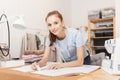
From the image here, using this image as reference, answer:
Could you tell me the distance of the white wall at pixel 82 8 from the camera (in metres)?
3.22

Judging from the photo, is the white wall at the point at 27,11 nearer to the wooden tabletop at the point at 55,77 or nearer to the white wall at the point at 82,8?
the white wall at the point at 82,8

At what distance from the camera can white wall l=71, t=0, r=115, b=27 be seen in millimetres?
3218

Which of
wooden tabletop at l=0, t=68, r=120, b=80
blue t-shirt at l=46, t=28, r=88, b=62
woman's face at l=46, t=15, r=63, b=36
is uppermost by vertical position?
woman's face at l=46, t=15, r=63, b=36

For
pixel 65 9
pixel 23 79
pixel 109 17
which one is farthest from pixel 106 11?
pixel 23 79

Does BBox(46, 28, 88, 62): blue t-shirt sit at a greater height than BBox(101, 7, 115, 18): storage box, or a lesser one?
lesser

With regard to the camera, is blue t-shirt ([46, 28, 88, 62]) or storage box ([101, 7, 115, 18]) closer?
blue t-shirt ([46, 28, 88, 62])

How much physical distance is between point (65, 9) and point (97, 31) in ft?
2.64

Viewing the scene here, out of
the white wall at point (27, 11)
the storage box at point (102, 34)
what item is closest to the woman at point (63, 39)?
the white wall at point (27, 11)

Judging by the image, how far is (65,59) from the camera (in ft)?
4.71

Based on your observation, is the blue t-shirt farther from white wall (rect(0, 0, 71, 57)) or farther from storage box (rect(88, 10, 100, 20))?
storage box (rect(88, 10, 100, 20))

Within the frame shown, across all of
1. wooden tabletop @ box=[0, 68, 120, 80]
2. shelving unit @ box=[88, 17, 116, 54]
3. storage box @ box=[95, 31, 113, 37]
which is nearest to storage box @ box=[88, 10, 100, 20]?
shelving unit @ box=[88, 17, 116, 54]

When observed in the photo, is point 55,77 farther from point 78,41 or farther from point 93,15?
point 93,15

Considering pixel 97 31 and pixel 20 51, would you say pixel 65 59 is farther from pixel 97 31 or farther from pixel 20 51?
pixel 97 31

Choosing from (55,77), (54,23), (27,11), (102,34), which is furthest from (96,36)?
(55,77)
